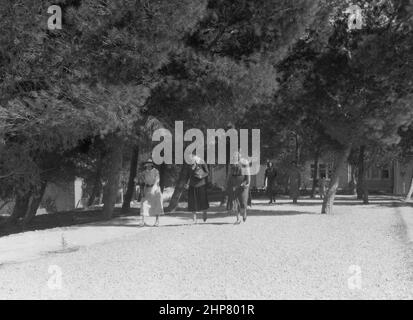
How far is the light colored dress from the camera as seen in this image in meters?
15.9

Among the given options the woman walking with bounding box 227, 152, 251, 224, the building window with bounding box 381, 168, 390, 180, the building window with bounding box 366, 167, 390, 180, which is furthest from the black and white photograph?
the building window with bounding box 381, 168, 390, 180

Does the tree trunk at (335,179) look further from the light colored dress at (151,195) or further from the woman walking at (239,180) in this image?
the light colored dress at (151,195)

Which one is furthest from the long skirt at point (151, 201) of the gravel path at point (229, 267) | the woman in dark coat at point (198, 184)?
the gravel path at point (229, 267)

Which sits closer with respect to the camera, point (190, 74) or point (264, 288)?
point (264, 288)

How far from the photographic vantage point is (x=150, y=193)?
16.0 meters

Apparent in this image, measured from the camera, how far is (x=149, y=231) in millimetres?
14930

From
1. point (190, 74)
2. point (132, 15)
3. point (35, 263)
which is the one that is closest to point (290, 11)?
point (190, 74)

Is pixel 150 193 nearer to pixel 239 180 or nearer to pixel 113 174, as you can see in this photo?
pixel 239 180

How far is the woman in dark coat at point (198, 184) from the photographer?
16000 millimetres

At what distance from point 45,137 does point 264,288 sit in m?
9.67

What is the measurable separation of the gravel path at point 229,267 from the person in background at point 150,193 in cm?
122

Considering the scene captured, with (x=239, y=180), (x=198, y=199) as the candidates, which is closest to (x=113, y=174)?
(x=198, y=199)
